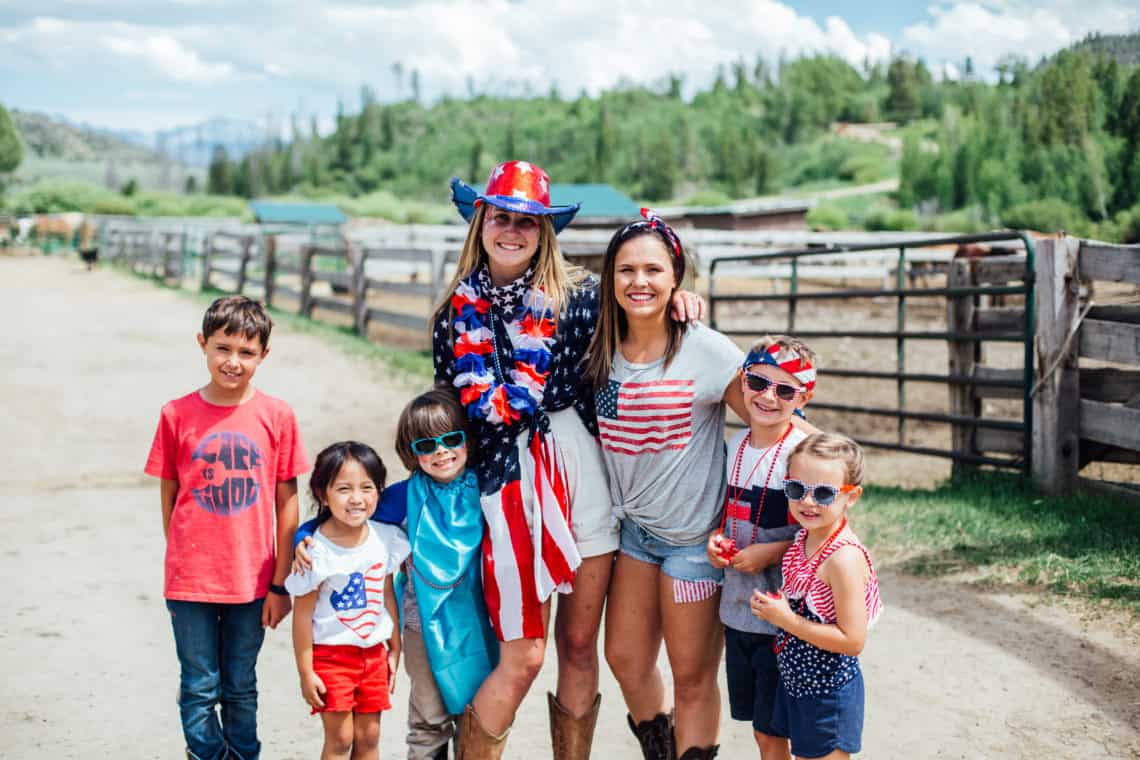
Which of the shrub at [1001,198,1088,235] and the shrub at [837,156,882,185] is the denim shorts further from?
the shrub at [837,156,882,185]

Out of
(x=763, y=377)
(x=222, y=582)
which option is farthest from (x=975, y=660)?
(x=222, y=582)

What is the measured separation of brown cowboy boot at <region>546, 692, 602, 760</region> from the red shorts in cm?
46

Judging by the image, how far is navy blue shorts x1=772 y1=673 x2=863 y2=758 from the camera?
229 cm

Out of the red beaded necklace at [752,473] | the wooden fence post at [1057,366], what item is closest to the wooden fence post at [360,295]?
the wooden fence post at [1057,366]

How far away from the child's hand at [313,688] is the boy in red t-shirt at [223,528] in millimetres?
217

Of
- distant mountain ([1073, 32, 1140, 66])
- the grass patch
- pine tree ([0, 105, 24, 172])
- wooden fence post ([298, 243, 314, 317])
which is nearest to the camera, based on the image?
the grass patch

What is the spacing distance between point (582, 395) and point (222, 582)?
1.03m

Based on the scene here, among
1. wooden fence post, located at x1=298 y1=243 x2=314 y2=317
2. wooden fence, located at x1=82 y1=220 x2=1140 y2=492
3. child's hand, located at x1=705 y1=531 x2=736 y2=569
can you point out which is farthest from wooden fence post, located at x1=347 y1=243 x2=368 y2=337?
child's hand, located at x1=705 y1=531 x2=736 y2=569

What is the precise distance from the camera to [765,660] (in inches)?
97.7

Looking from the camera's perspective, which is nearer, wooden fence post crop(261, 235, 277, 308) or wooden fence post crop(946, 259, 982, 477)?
wooden fence post crop(946, 259, 982, 477)

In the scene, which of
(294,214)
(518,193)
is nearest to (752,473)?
(518,193)

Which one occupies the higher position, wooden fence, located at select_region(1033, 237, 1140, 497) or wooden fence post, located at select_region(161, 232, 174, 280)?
wooden fence post, located at select_region(161, 232, 174, 280)

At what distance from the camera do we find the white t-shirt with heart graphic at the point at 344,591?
2.51 metres

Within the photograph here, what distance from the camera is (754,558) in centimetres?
244
